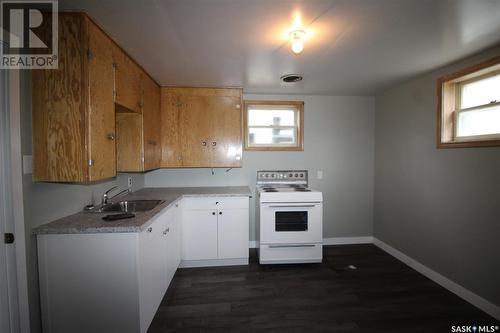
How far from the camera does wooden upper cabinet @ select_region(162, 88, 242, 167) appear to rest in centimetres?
301

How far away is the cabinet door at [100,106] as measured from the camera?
4.93 feet

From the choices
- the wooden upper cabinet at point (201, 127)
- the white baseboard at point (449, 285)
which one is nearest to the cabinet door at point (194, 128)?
the wooden upper cabinet at point (201, 127)

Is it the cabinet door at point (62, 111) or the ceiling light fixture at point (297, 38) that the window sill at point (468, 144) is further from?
the cabinet door at point (62, 111)

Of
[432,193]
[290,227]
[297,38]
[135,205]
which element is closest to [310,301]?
[290,227]

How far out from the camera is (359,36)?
1725 millimetres

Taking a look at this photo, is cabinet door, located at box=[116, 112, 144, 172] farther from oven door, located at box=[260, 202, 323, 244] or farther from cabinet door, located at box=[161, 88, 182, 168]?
oven door, located at box=[260, 202, 323, 244]

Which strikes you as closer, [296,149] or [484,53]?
[484,53]

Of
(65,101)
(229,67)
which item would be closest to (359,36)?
(229,67)

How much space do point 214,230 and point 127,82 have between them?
1884mm

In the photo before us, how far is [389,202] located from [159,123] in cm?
340

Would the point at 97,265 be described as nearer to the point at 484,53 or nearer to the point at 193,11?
the point at 193,11

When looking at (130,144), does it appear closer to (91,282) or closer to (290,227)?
(91,282)

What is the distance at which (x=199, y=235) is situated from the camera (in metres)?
2.79

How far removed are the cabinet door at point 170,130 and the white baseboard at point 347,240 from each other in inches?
101
